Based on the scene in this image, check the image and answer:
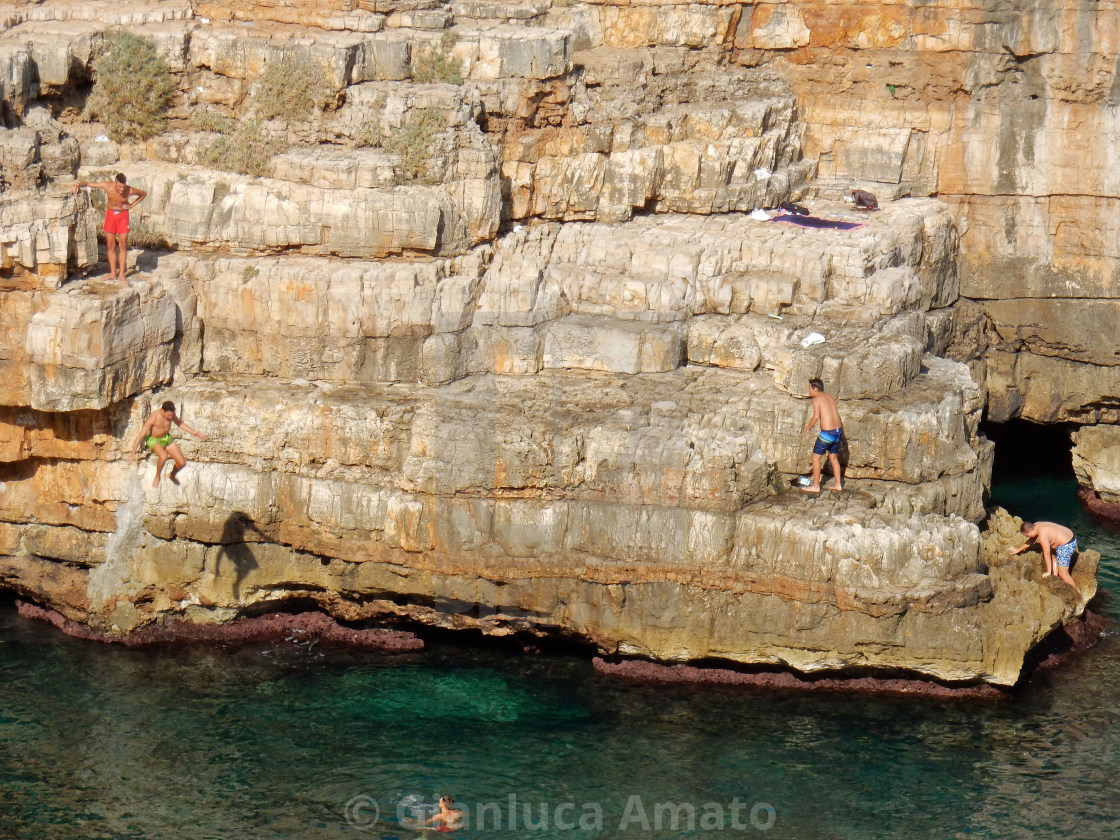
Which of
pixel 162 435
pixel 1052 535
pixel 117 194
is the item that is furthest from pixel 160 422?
pixel 1052 535

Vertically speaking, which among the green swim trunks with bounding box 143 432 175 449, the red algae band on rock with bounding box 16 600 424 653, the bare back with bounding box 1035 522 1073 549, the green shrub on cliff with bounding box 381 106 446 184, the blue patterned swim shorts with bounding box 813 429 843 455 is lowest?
the red algae band on rock with bounding box 16 600 424 653

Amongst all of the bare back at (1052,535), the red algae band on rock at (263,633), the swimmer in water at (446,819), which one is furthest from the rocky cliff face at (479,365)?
the swimmer in water at (446,819)

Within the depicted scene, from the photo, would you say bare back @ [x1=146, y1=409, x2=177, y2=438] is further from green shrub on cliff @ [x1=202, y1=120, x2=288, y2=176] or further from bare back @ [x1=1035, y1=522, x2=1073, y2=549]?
bare back @ [x1=1035, y1=522, x2=1073, y2=549]

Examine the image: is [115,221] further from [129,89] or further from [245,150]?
[129,89]

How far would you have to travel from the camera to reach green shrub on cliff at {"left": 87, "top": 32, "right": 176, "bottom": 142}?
34656mm

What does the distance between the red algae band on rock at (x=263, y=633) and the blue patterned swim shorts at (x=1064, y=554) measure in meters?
11.3

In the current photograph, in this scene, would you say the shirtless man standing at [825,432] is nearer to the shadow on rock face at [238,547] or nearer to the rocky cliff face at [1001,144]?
the rocky cliff face at [1001,144]

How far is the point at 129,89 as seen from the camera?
114ft

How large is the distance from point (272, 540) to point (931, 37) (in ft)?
54.4

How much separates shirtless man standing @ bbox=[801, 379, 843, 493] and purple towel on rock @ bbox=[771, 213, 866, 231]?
Answer: 518cm

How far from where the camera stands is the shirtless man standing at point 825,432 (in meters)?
30.6

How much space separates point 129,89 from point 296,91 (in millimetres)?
3146

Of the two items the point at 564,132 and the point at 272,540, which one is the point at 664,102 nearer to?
the point at 564,132

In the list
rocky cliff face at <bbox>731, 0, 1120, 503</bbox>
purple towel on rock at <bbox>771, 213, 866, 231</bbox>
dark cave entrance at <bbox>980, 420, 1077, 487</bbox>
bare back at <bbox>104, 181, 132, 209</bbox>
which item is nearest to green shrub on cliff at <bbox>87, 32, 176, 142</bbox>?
bare back at <bbox>104, 181, 132, 209</bbox>
